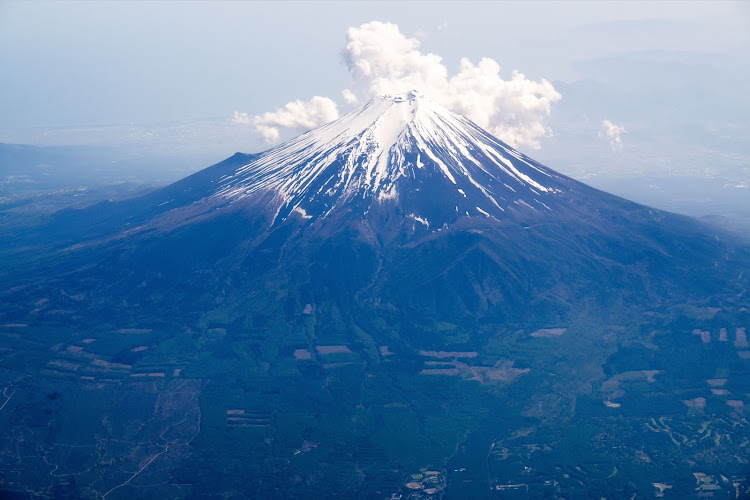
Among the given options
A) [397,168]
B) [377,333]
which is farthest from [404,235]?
[377,333]

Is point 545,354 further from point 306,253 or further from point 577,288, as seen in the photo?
point 306,253

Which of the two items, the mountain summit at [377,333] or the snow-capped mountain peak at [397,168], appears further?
the snow-capped mountain peak at [397,168]

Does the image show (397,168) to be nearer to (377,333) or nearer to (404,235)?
(404,235)

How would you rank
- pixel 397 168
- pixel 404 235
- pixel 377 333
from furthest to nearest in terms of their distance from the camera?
pixel 397 168, pixel 404 235, pixel 377 333

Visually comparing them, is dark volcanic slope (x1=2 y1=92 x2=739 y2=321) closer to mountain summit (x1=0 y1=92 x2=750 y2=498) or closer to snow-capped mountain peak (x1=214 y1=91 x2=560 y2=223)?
snow-capped mountain peak (x1=214 y1=91 x2=560 y2=223)

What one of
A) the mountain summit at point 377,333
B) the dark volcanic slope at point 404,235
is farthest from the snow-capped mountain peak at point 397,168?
→ the mountain summit at point 377,333

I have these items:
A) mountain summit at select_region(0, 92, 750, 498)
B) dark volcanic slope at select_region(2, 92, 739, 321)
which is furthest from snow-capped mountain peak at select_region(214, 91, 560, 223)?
mountain summit at select_region(0, 92, 750, 498)

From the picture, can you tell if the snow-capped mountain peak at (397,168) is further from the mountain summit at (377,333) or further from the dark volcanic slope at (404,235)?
the mountain summit at (377,333)

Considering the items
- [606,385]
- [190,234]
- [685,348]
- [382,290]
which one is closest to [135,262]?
[190,234]
